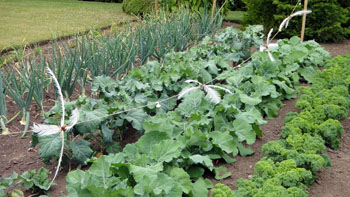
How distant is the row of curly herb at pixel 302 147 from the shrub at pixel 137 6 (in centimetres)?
611

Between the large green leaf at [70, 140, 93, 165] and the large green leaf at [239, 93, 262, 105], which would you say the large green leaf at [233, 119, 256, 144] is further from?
the large green leaf at [70, 140, 93, 165]

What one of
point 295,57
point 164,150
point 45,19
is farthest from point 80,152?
point 45,19

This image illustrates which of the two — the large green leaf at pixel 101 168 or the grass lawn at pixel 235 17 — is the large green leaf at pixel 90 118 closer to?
the large green leaf at pixel 101 168

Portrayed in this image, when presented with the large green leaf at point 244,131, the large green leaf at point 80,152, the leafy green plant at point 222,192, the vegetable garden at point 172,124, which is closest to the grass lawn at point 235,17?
the vegetable garden at point 172,124

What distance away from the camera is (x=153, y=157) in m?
2.27

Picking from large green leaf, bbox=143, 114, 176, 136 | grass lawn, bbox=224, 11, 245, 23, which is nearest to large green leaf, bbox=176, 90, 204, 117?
large green leaf, bbox=143, 114, 176, 136

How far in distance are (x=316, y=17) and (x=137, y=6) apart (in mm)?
4502

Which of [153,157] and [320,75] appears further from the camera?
[320,75]

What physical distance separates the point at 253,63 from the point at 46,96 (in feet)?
6.84

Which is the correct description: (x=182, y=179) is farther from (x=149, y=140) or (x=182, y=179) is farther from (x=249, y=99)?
(x=249, y=99)

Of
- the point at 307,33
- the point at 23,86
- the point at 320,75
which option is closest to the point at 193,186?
the point at 23,86

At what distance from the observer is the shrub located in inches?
371

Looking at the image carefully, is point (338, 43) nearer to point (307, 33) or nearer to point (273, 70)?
point (307, 33)

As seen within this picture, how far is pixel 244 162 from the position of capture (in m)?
2.75
